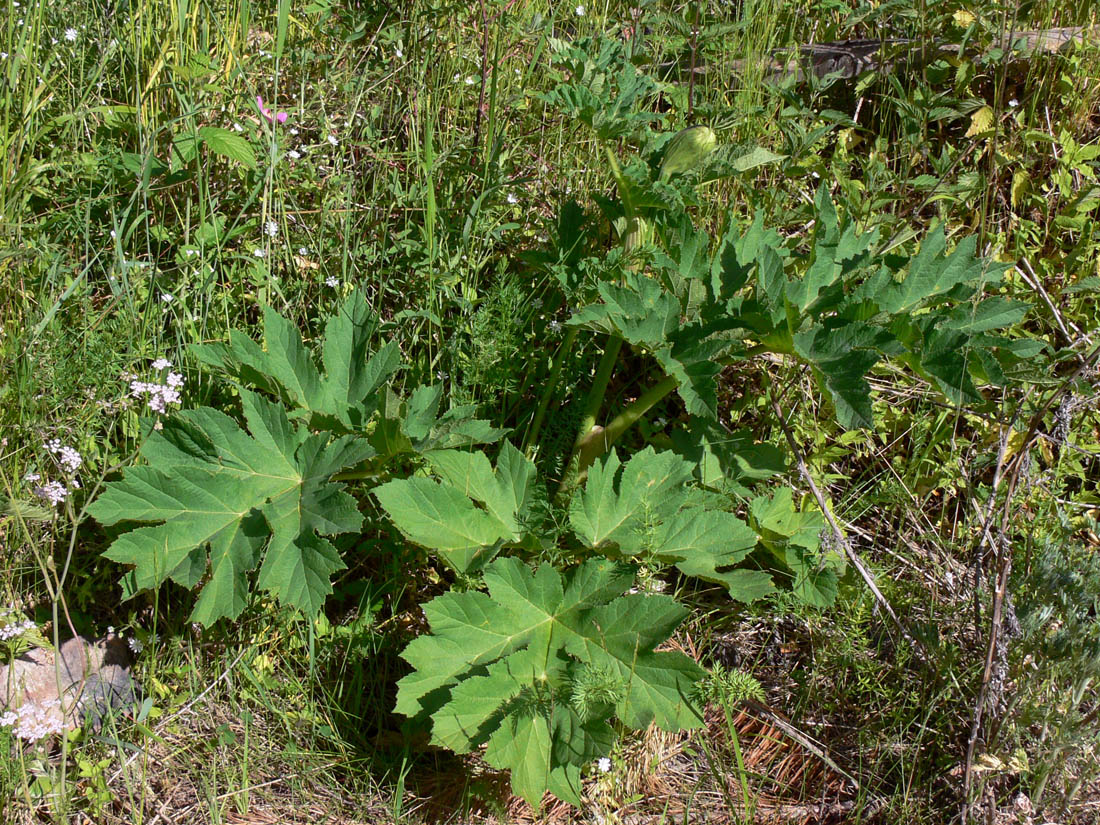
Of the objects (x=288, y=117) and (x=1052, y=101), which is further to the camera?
(x=1052, y=101)

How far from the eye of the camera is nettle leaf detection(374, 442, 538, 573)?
7.06ft

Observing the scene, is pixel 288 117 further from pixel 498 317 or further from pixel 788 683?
pixel 788 683

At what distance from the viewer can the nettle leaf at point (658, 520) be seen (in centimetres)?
221

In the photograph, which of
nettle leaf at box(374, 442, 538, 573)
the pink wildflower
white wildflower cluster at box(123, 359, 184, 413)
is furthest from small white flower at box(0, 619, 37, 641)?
the pink wildflower

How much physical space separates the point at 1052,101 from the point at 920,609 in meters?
2.08

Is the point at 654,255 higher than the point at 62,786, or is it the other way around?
the point at 654,255

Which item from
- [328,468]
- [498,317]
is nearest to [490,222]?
[498,317]

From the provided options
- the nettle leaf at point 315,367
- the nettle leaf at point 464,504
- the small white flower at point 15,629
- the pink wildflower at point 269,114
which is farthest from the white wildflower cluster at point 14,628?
the pink wildflower at point 269,114

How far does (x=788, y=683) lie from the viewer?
2.43 meters

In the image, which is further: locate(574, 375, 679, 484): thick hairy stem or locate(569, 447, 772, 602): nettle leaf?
locate(574, 375, 679, 484): thick hairy stem

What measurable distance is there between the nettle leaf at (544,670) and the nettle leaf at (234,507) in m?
0.29

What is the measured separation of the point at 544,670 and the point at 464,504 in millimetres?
421

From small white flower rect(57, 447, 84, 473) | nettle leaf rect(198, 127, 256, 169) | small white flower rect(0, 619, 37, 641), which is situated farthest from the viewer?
nettle leaf rect(198, 127, 256, 169)

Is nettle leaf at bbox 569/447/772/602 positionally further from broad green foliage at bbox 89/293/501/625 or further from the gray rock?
the gray rock
